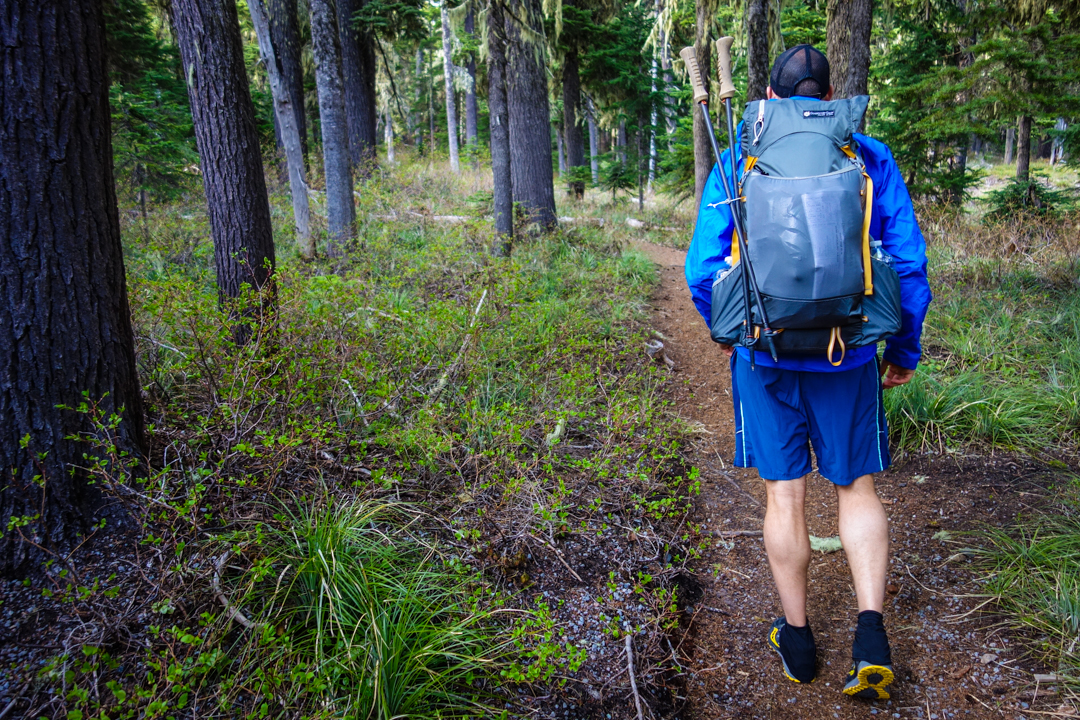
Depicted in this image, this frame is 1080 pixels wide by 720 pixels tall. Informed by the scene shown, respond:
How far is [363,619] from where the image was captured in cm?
229

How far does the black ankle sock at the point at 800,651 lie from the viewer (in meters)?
2.44

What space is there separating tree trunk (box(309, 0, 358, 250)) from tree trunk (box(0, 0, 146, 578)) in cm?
578

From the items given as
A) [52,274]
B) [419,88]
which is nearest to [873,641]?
[52,274]

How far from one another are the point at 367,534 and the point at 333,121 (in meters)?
7.59

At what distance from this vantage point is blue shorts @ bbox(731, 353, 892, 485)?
2.28 m

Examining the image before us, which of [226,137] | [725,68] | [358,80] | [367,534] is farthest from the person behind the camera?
[358,80]

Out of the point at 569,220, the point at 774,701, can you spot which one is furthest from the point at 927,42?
the point at 774,701

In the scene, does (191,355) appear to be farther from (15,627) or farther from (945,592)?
(945,592)

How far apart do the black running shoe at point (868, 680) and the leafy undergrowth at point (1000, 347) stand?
2.40m

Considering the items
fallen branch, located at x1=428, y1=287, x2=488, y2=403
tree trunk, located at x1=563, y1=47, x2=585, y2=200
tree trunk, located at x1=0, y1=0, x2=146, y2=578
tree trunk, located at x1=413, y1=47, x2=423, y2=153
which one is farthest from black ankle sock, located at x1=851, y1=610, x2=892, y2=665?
tree trunk, located at x1=413, y1=47, x2=423, y2=153

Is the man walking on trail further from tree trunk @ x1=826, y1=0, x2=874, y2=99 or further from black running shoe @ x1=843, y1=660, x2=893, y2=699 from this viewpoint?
tree trunk @ x1=826, y1=0, x2=874, y2=99

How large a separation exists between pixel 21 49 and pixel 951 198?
45.2ft

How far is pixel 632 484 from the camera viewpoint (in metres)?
3.74

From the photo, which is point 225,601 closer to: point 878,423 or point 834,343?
point 834,343
